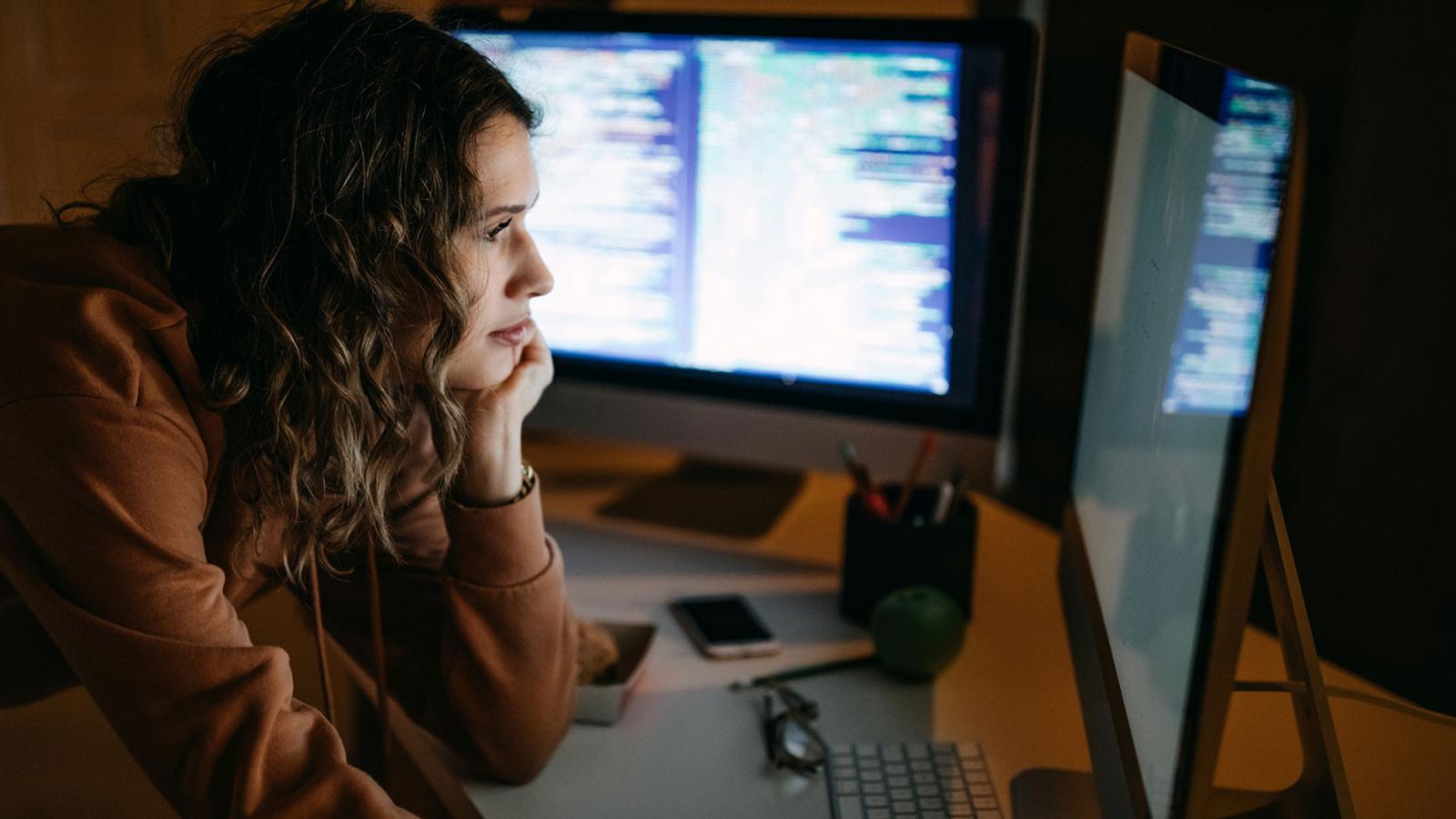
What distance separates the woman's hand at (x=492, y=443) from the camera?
83 centimetres

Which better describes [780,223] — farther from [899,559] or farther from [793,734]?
[793,734]

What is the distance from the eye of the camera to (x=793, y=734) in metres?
0.82

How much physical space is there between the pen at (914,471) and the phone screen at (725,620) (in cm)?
15

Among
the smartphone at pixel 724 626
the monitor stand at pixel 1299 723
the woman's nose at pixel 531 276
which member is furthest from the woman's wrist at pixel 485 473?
the monitor stand at pixel 1299 723

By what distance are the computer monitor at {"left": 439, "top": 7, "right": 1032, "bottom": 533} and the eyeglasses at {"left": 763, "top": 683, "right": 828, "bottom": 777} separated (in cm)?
31

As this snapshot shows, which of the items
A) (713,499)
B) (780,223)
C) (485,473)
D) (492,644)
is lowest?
(713,499)

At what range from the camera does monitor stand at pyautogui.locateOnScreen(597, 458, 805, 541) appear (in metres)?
1.21

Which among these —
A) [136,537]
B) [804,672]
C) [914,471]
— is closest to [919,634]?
[804,672]

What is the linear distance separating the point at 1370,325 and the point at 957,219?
1.08ft

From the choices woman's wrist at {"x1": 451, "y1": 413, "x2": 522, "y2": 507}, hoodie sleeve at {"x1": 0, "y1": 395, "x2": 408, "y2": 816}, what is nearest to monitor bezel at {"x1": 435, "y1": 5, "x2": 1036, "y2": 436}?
woman's wrist at {"x1": 451, "y1": 413, "x2": 522, "y2": 507}

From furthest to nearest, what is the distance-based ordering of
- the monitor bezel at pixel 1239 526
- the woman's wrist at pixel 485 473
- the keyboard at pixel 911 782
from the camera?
the woman's wrist at pixel 485 473
the keyboard at pixel 911 782
the monitor bezel at pixel 1239 526

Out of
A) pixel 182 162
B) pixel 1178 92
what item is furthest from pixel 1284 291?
pixel 182 162

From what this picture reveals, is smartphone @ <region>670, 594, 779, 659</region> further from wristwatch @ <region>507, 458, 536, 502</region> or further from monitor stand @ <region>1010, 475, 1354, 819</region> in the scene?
monitor stand @ <region>1010, 475, 1354, 819</region>

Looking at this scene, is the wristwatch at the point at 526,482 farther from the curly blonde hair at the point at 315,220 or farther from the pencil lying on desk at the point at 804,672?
the pencil lying on desk at the point at 804,672
